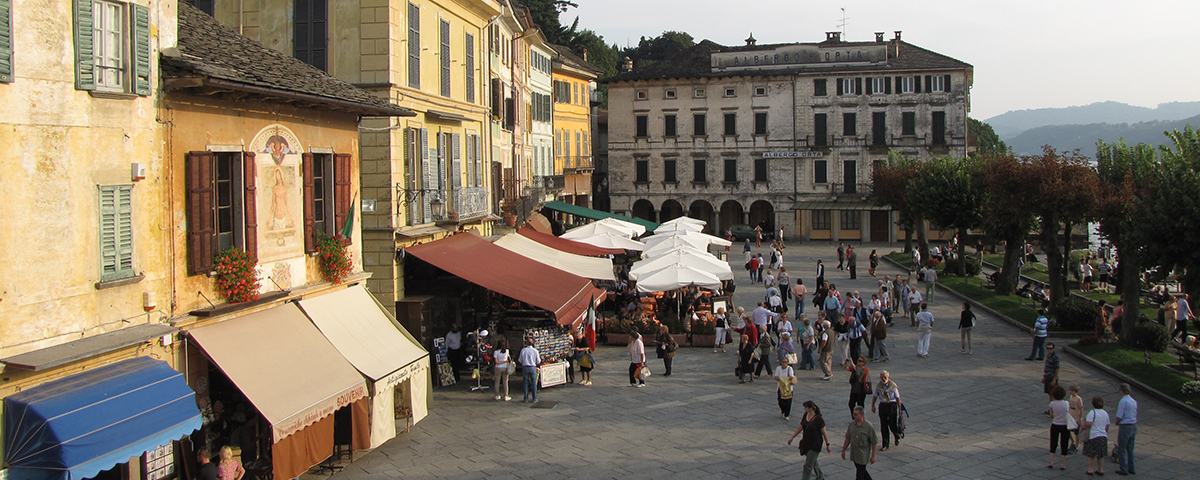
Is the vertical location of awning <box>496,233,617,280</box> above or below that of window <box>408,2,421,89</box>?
below

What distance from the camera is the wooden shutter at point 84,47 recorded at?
386 inches

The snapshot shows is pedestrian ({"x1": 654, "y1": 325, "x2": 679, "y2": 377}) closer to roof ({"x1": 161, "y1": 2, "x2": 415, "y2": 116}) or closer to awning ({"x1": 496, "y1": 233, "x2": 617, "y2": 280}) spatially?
awning ({"x1": 496, "y1": 233, "x2": 617, "y2": 280})

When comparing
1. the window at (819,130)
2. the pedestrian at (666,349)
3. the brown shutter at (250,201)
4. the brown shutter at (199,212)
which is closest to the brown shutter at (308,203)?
the brown shutter at (250,201)

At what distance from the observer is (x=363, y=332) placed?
50.3 ft

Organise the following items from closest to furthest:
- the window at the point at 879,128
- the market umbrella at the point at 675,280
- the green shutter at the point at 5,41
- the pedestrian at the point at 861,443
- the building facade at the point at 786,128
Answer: the green shutter at the point at 5,41, the pedestrian at the point at 861,443, the market umbrella at the point at 675,280, the building facade at the point at 786,128, the window at the point at 879,128

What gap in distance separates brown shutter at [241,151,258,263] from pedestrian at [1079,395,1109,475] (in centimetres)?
1219

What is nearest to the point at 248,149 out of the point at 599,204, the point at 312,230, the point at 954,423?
the point at 312,230

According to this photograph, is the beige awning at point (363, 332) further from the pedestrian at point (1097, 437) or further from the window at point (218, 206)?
the pedestrian at point (1097, 437)

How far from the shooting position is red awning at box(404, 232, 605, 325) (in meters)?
18.9

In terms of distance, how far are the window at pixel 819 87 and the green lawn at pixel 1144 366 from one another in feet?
123

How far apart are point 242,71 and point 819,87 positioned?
5023 cm

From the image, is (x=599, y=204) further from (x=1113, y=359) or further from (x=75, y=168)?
(x=75, y=168)

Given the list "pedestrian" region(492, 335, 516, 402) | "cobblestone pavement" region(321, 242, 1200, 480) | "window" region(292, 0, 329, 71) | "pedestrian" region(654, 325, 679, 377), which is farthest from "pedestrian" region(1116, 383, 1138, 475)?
"window" region(292, 0, 329, 71)

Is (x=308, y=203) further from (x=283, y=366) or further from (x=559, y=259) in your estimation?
(x=559, y=259)
